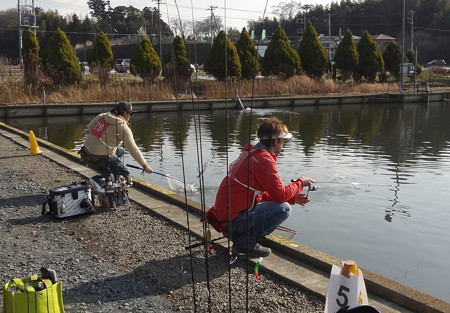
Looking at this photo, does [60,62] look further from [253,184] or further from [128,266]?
[253,184]

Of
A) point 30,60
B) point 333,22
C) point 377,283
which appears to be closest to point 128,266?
point 377,283

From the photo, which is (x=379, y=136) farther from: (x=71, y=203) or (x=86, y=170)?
(x=71, y=203)

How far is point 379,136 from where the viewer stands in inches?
666

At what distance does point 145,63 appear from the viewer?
97.9ft

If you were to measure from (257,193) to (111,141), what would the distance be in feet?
9.76

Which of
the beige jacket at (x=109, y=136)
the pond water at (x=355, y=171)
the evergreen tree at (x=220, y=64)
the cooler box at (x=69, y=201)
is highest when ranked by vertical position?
the evergreen tree at (x=220, y=64)

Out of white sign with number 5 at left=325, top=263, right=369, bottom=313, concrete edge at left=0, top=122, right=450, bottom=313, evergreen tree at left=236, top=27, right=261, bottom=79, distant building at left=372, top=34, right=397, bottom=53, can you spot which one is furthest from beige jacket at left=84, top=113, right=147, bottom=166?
distant building at left=372, top=34, right=397, bottom=53

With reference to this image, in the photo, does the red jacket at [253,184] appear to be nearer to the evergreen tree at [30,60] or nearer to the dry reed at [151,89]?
the dry reed at [151,89]

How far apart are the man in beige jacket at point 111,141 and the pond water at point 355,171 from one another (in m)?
0.69

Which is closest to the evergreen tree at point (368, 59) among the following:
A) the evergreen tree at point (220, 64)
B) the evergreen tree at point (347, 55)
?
the evergreen tree at point (347, 55)

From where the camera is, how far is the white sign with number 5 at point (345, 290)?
3.07m

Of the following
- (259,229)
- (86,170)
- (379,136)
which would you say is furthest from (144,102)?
(259,229)

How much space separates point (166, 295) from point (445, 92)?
32845 mm

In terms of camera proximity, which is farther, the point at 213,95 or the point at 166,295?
the point at 213,95
